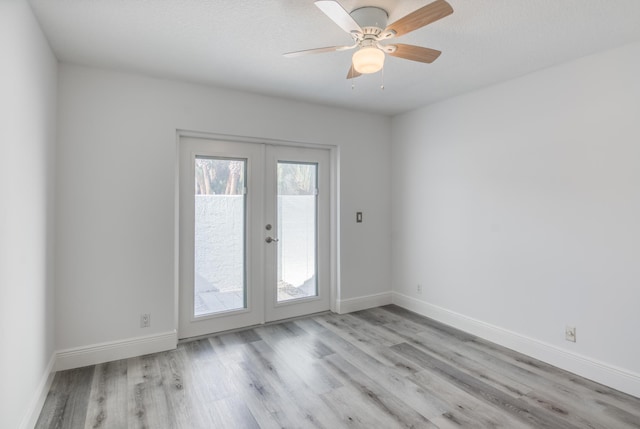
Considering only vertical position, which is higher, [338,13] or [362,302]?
[338,13]

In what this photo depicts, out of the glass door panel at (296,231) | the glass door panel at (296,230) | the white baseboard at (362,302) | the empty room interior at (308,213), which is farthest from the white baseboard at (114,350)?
the white baseboard at (362,302)

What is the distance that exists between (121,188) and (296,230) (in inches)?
72.0

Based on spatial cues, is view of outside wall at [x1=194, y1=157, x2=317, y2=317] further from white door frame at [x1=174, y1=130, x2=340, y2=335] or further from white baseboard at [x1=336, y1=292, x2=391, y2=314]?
white baseboard at [x1=336, y1=292, x2=391, y2=314]

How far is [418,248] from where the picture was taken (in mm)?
4125

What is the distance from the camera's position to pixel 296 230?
3.98 m

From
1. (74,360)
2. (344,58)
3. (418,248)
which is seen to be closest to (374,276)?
(418,248)

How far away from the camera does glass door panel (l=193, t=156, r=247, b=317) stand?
133 inches

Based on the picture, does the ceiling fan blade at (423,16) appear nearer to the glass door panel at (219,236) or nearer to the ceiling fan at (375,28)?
the ceiling fan at (375,28)

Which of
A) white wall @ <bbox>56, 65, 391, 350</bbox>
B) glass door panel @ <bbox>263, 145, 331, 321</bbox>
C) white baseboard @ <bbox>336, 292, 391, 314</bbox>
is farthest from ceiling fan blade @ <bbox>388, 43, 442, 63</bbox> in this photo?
white baseboard @ <bbox>336, 292, 391, 314</bbox>

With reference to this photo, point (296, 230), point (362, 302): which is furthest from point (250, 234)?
point (362, 302)

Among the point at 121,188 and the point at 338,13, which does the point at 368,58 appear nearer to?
the point at 338,13

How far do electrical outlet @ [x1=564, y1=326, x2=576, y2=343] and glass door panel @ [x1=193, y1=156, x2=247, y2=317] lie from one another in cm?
294

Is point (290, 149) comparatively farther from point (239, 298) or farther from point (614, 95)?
point (614, 95)

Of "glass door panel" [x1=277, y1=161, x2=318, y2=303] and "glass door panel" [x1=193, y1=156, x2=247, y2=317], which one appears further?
"glass door panel" [x1=277, y1=161, x2=318, y2=303]
